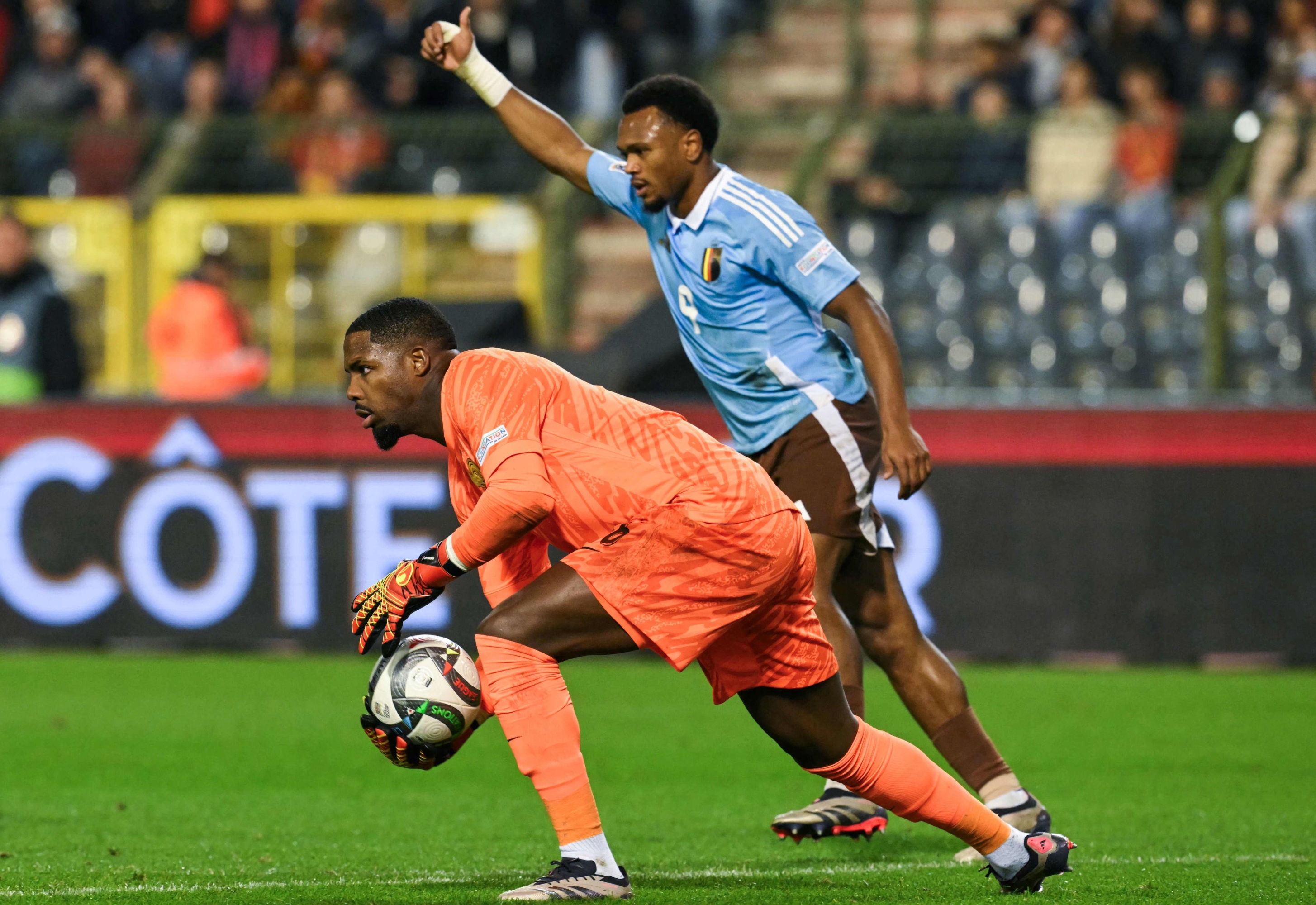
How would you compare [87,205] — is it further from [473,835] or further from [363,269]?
[473,835]

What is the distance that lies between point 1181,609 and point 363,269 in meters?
5.98

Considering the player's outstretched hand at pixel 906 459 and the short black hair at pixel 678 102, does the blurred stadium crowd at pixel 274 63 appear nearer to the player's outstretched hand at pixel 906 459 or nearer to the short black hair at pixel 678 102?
the short black hair at pixel 678 102

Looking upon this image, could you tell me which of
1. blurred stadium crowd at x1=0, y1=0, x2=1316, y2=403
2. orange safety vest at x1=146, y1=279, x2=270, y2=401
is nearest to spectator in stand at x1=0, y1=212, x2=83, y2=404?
blurred stadium crowd at x1=0, y1=0, x2=1316, y2=403

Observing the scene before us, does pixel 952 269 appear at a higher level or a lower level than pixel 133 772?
higher

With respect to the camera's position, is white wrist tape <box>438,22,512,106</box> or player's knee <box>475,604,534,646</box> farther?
white wrist tape <box>438,22,512,106</box>

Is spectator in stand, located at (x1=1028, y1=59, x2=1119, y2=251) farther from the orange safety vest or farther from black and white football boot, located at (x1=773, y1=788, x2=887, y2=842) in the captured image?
black and white football boot, located at (x1=773, y1=788, x2=887, y2=842)

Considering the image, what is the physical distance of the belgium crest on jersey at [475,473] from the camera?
4.72 meters

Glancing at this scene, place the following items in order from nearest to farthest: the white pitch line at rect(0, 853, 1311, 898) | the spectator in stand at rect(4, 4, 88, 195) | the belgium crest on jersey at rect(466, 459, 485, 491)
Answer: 1. the belgium crest on jersey at rect(466, 459, 485, 491)
2. the white pitch line at rect(0, 853, 1311, 898)
3. the spectator in stand at rect(4, 4, 88, 195)

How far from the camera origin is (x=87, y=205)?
13.2 metres

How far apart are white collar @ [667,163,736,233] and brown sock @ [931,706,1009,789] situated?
5.63ft

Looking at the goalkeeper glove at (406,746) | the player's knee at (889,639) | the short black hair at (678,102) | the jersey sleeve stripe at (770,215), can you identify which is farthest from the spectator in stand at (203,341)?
the goalkeeper glove at (406,746)

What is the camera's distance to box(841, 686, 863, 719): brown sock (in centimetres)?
584

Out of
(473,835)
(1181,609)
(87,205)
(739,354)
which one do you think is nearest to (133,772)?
(473,835)

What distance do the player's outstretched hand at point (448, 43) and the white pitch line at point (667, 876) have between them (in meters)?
2.77
